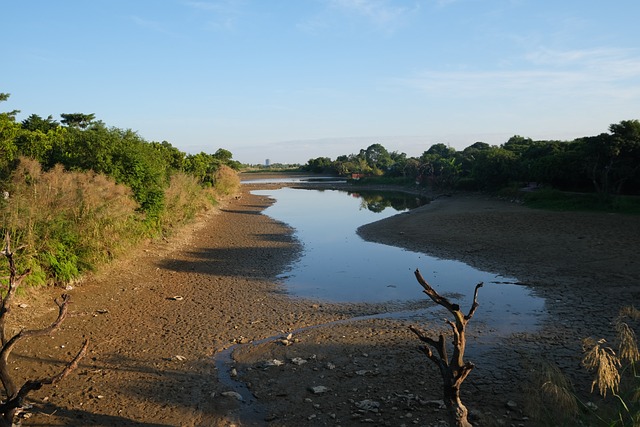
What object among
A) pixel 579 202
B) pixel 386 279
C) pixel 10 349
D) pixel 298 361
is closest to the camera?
pixel 10 349

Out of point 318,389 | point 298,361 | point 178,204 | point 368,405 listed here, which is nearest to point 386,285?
point 298,361

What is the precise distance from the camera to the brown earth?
710cm

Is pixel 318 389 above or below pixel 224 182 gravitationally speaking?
below

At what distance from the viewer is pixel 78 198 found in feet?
46.0

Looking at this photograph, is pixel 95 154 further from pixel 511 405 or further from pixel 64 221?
pixel 511 405

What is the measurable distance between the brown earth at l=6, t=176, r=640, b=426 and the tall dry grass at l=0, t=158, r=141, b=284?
2.59 ft

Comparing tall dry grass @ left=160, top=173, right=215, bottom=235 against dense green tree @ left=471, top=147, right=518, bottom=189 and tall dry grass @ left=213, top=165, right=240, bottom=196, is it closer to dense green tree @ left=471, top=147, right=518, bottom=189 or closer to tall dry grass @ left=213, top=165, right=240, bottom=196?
tall dry grass @ left=213, top=165, right=240, bottom=196

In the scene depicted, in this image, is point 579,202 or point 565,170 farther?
point 565,170

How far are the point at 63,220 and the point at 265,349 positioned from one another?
7720 millimetres

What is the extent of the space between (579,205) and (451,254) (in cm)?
1765

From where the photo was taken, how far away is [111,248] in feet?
49.8

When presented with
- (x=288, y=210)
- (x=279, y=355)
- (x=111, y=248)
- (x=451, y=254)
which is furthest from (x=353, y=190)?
(x=279, y=355)

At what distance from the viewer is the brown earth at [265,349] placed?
7.10 m

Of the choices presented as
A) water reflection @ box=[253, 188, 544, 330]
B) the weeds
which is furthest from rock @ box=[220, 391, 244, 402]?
water reflection @ box=[253, 188, 544, 330]
